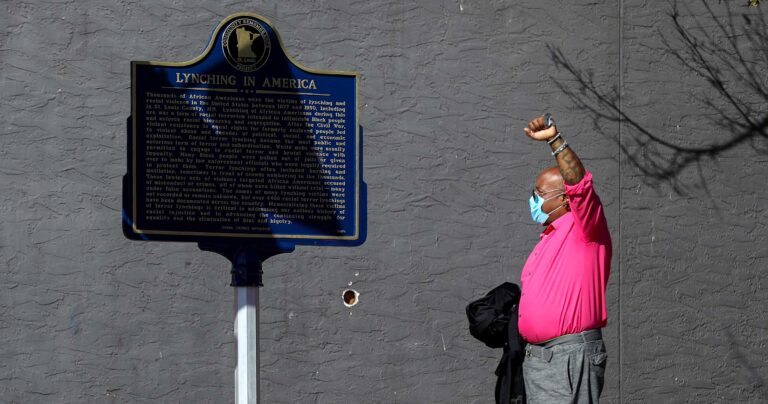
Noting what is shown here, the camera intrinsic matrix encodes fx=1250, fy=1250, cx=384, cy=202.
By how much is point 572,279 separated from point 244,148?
1.69m

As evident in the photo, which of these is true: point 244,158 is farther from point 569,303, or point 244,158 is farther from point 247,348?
point 569,303

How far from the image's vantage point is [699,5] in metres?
8.71

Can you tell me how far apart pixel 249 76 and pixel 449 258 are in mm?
2509

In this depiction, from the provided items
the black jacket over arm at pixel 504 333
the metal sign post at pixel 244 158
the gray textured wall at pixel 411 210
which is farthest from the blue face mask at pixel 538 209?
the gray textured wall at pixel 411 210

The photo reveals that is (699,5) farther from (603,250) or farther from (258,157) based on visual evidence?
(258,157)

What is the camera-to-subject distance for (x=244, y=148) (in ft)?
19.8

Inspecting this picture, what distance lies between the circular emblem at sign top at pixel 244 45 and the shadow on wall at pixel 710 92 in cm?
296

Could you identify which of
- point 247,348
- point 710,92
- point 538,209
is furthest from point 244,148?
point 710,92

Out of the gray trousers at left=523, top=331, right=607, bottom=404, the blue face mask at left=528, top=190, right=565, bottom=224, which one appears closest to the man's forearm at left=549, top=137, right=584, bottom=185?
the blue face mask at left=528, top=190, right=565, bottom=224

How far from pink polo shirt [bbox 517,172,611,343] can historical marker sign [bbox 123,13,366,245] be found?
95 centimetres

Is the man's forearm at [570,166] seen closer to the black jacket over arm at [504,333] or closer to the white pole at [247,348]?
the black jacket over arm at [504,333]

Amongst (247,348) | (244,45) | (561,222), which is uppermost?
A: (244,45)

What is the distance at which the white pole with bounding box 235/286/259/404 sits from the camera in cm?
599

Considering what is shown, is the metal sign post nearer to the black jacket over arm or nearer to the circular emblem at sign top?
the circular emblem at sign top
